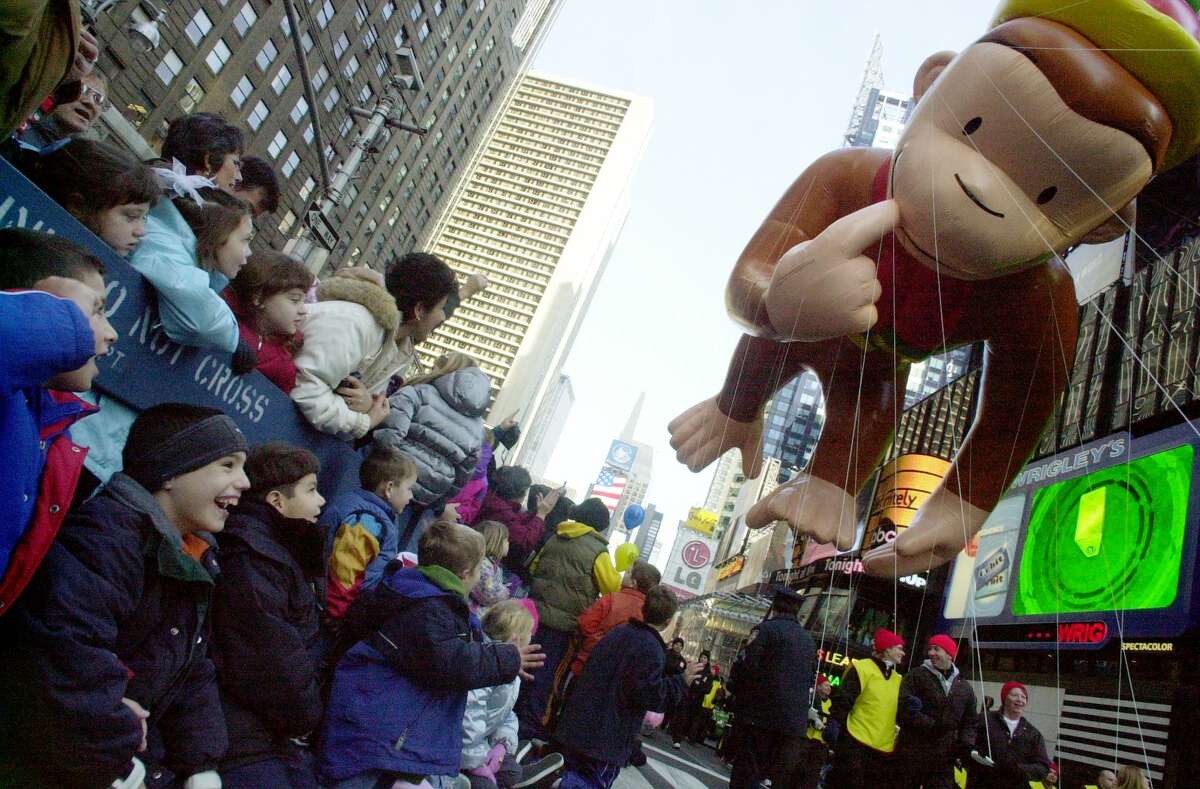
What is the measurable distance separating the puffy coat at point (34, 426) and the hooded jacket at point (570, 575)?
3487 mm

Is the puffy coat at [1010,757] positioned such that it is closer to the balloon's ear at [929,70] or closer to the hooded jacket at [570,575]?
the hooded jacket at [570,575]

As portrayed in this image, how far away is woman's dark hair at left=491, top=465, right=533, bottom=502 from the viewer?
543 centimetres

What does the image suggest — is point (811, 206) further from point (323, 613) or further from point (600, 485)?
point (600, 485)

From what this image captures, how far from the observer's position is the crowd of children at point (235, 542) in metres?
1.46

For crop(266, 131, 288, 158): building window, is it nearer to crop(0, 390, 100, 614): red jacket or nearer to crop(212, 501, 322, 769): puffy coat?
crop(212, 501, 322, 769): puffy coat

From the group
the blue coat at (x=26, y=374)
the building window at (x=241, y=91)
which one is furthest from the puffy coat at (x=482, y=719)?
the building window at (x=241, y=91)

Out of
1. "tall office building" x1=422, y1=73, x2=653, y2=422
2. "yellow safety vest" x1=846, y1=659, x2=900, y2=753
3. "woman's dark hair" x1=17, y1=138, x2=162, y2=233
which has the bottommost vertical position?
"yellow safety vest" x1=846, y1=659, x2=900, y2=753

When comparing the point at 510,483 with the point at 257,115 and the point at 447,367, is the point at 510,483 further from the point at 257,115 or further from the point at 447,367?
the point at 257,115

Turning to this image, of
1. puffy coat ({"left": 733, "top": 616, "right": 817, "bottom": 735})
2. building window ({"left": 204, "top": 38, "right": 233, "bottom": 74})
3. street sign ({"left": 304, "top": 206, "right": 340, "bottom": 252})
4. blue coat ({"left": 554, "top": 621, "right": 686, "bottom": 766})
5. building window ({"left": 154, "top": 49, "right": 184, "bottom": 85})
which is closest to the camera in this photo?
blue coat ({"left": 554, "top": 621, "right": 686, "bottom": 766})

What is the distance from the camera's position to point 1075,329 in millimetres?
2254

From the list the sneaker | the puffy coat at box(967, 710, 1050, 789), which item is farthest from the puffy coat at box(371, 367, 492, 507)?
the puffy coat at box(967, 710, 1050, 789)

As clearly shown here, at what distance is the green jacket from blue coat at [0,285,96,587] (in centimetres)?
54

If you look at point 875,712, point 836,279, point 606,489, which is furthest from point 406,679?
point 606,489

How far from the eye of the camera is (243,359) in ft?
7.88
